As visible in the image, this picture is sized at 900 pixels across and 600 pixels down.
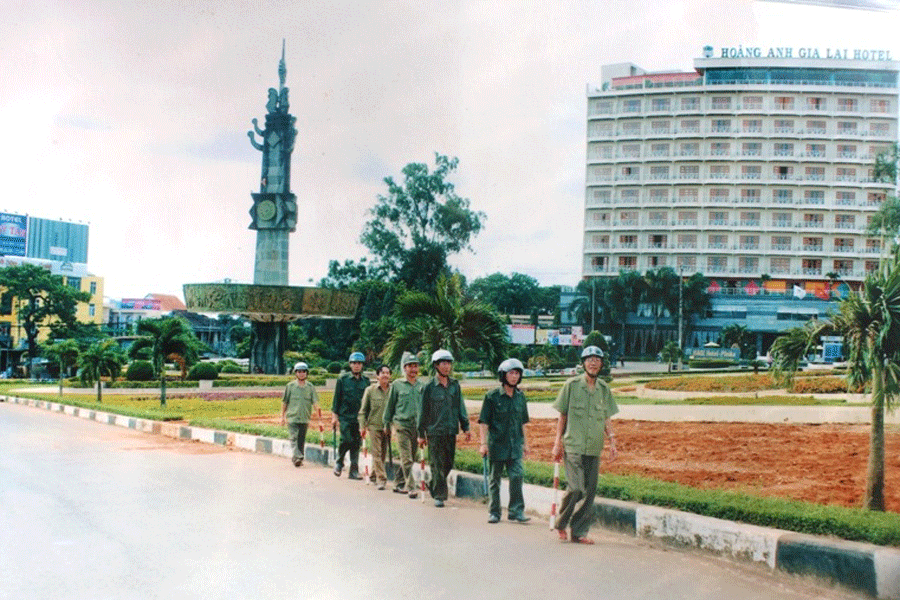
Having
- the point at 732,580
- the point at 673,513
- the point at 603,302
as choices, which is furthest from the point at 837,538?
the point at 603,302

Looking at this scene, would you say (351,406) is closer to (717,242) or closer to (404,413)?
(404,413)

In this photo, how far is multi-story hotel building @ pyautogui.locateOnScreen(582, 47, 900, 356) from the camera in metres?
7.31

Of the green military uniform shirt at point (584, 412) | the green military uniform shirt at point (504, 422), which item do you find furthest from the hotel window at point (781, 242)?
the green military uniform shirt at point (504, 422)

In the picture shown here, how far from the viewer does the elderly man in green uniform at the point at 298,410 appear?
32.2ft

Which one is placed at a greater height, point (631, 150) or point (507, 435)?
point (631, 150)

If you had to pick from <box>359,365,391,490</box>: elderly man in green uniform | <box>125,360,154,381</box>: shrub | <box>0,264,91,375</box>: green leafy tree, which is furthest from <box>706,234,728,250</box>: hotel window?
<box>0,264,91,375</box>: green leafy tree

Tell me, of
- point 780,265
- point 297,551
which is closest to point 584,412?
point 297,551

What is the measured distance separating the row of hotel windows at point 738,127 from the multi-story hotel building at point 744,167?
10mm

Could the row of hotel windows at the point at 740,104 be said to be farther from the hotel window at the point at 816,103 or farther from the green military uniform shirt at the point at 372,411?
the green military uniform shirt at the point at 372,411

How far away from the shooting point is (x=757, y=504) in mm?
5594

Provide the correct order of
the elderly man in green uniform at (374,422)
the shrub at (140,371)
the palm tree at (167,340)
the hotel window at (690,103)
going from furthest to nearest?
1. the shrub at (140,371)
2. the palm tree at (167,340)
3. the elderly man in green uniform at (374,422)
4. the hotel window at (690,103)

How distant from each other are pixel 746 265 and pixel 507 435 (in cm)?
283

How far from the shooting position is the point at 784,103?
764 cm

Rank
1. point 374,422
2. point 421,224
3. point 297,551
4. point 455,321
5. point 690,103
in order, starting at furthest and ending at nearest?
point 421,224 < point 455,321 < point 374,422 < point 690,103 < point 297,551
